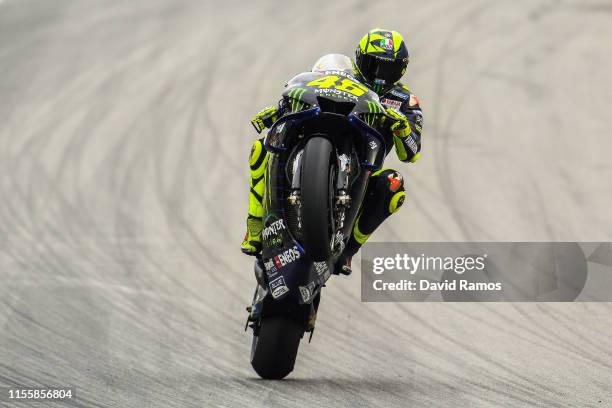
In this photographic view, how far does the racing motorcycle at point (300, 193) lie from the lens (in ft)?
19.8

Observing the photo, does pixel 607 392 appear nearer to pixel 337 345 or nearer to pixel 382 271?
pixel 337 345

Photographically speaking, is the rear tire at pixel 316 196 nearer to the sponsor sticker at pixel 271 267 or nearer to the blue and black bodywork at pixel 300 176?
the blue and black bodywork at pixel 300 176

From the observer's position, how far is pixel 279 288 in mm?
6312

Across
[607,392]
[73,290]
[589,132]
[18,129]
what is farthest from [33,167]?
[607,392]

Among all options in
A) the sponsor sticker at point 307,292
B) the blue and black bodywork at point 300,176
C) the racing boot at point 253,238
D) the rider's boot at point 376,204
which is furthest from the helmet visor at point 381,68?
the sponsor sticker at point 307,292

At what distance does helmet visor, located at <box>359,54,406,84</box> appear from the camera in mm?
6906

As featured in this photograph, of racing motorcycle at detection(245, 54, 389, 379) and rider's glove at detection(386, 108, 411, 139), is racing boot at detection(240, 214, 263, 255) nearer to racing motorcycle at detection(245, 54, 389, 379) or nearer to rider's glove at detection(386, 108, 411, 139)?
racing motorcycle at detection(245, 54, 389, 379)

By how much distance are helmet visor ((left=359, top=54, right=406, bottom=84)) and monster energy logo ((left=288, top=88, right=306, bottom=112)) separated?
80cm

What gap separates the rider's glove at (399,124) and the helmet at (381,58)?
1.24 ft

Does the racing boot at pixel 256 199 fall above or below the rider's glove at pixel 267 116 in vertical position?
below

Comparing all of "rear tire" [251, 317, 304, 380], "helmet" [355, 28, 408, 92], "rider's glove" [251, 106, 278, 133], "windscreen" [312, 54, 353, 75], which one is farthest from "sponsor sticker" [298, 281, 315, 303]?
"helmet" [355, 28, 408, 92]

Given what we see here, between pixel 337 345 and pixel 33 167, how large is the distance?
212 inches

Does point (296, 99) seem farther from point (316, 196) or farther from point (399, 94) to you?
point (399, 94)

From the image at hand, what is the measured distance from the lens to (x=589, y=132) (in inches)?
479
